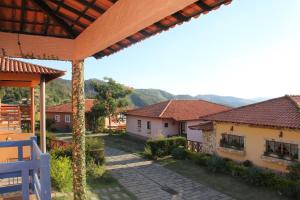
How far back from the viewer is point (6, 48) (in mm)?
5508

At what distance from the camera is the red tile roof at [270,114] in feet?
50.6

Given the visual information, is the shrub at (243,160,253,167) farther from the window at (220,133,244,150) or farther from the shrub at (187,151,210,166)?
the shrub at (187,151,210,166)

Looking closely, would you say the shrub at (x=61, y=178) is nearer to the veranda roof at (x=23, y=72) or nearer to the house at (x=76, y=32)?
the veranda roof at (x=23, y=72)

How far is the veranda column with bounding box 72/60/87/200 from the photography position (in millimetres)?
6023

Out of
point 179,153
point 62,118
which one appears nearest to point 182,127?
point 179,153

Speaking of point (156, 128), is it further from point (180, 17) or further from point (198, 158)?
point (180, 17)

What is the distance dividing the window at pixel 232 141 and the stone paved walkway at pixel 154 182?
3.97m

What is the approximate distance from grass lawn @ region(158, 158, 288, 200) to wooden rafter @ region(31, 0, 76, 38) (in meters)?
10.6

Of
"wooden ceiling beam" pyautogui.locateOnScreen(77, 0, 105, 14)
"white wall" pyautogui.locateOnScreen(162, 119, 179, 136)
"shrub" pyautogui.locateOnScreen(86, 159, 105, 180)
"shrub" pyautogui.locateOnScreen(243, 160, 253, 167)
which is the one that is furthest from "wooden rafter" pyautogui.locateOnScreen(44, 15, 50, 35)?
"white wall" pyautogui.locateOnScreen(162, 119, 179, 136)

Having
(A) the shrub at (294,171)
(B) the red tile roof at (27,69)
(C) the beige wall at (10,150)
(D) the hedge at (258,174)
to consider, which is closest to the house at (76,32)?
(C) the beige wall at (10,150)

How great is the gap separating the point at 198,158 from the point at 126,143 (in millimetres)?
11314

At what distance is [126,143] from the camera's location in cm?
2931

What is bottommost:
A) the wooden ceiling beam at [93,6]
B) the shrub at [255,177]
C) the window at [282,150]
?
the shrub at [255,177]

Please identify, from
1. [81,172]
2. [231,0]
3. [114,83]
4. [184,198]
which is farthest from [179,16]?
[114,83]
